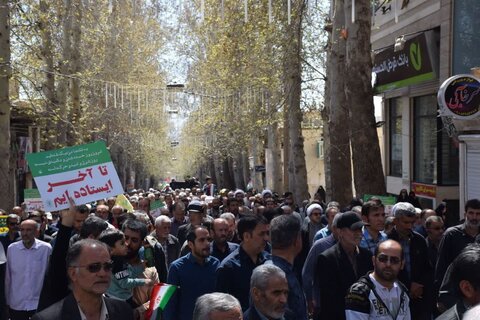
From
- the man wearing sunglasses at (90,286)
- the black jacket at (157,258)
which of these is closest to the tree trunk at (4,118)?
the black jacket at (157,258)

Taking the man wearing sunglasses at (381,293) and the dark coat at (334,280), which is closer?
the man wearing sunglasses at (381,293)

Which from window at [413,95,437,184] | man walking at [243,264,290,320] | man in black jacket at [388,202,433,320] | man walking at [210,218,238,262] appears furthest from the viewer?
window at [413,95,437,184]

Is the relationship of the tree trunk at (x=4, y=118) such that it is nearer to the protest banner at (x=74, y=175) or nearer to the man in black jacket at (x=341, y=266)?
the protest banner at (x=74, y=175)

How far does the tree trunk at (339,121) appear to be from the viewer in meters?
19.0

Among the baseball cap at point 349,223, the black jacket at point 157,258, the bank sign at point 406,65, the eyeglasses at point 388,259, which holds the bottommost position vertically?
the black jacket at point 157,258

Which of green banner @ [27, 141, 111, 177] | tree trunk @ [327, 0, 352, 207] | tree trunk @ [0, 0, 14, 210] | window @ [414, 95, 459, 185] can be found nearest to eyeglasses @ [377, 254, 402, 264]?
green banner @ [27, 141, 111, 177]

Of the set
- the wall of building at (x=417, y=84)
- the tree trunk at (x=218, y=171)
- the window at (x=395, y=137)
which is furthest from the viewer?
the tree trunk at (x=218, y=171)

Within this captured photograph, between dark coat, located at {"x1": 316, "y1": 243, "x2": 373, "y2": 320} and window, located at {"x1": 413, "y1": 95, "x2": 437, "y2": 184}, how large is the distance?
627 inches

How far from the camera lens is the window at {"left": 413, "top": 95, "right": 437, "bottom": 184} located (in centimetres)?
2258

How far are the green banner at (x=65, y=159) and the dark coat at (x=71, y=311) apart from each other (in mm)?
4116

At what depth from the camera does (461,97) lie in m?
15.1

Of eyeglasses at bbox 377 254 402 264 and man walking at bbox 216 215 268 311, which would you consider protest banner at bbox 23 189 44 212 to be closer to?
man walking at bbox 216 215 268 311

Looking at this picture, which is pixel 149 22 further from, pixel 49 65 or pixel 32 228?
pixel 32 228

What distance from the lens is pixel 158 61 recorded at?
45.5m
